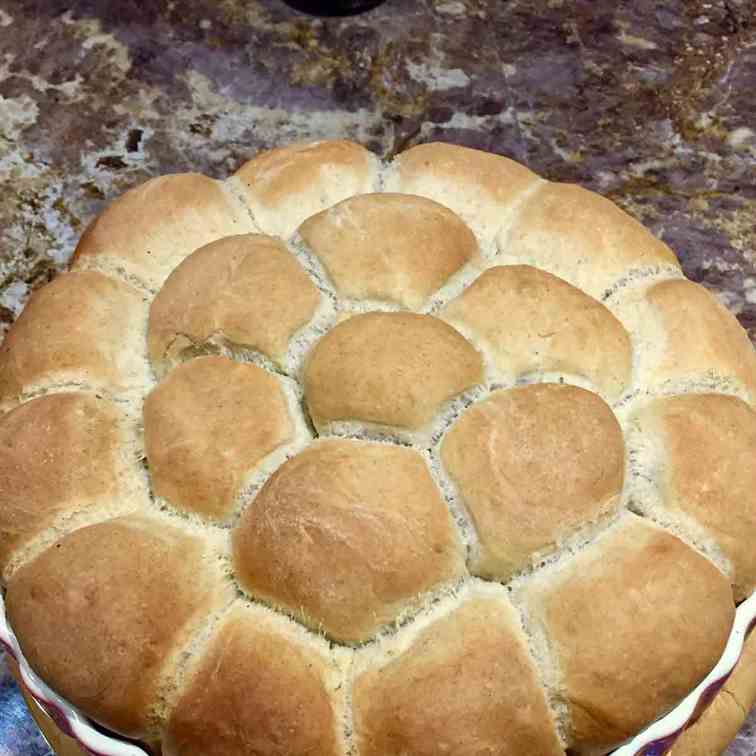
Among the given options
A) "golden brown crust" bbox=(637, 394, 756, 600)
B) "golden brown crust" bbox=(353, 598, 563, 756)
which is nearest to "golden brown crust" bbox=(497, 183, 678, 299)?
"golden brown crust" bbox=(637, 394, 756, 600)

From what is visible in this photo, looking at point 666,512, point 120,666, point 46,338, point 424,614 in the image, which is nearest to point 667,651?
point 666,512

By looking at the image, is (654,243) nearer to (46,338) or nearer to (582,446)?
(582,446)

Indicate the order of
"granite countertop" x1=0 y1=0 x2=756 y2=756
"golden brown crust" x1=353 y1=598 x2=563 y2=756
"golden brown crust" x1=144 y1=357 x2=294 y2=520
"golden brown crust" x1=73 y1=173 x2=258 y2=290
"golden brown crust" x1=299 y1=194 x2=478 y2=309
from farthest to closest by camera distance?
"granite countertop" x1=0 y1=0 x2=756 y2=756 → "golden brown crust" x1=73 y1=173 x2=258 y2=290 → "golden brown crust" x1=299 y1=194 x2=478 y2=309 → "golden brown crust" x1=144 y1=357 x2=294 y2=520 → "golden brown crust" x1=353 y1=598 x2=563 y2=756

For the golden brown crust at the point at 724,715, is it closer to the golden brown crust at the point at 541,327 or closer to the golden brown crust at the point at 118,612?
the golden brown crust at the point at 541,327

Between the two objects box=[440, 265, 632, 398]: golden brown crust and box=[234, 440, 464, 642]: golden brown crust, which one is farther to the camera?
box=[440, 265, 632, 398]: golden brown crust

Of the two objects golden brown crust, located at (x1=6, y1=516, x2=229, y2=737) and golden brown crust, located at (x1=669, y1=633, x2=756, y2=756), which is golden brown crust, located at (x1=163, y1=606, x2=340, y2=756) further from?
golden brown crust, located at (x1=669, y1=633, x2=756, y2=756)

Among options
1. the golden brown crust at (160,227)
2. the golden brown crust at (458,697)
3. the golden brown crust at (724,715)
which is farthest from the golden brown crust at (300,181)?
the golden brown crust at (724,715)
